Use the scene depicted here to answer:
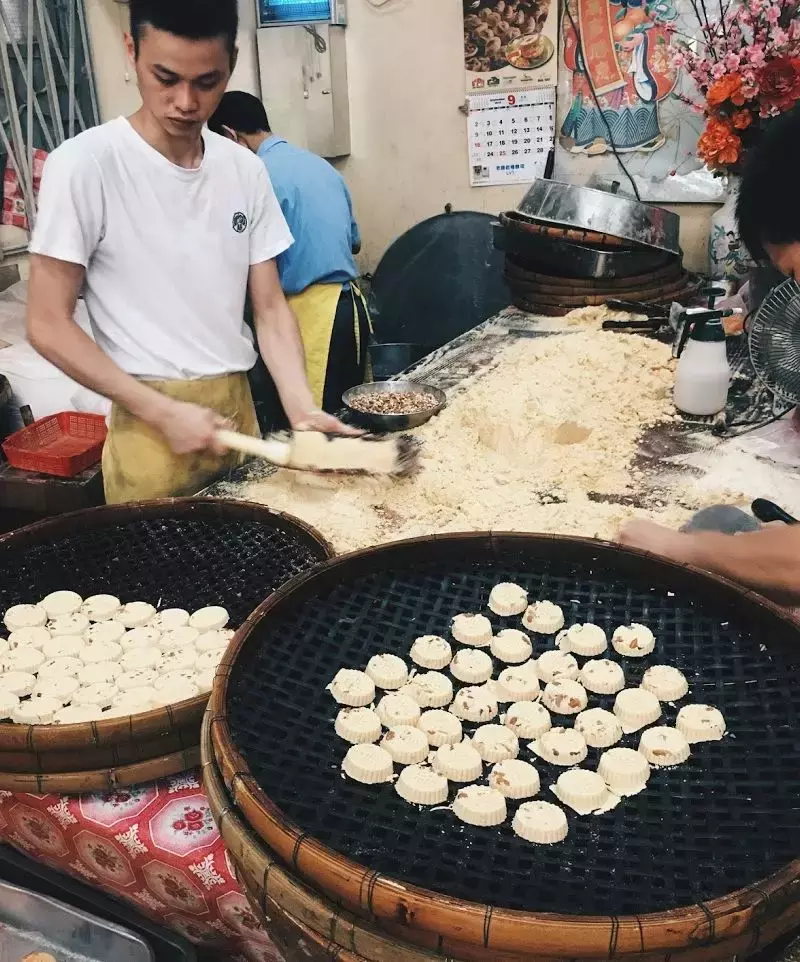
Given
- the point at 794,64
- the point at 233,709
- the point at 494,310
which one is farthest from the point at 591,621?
the point at 494,310

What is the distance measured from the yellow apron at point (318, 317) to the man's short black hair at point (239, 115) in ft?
2.67

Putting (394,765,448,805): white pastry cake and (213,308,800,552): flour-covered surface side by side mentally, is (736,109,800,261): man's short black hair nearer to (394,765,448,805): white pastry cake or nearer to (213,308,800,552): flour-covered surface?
(213,308,800,552): flour-covered surface

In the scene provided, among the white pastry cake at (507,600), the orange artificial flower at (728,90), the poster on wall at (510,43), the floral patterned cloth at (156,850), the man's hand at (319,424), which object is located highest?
the poster on wall at (510,43)

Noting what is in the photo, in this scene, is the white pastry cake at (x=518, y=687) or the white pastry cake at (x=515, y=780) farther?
the white pastry cake at (x=518, y=687)

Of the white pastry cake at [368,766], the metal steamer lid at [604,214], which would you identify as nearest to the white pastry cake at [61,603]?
the white pastry cake at [368,766]

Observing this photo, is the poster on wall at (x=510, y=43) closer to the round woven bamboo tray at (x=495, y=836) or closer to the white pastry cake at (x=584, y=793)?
the round woven bamboo tray at (x=495, y=836)

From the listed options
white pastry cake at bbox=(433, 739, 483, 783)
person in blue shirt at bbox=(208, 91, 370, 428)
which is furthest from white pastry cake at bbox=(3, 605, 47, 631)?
person in blue shirt at bbox=(208, 91, 370, 428)

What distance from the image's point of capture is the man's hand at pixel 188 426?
6.61 feet

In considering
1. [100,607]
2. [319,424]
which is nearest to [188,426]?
[319,424]

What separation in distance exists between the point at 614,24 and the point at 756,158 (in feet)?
11.2

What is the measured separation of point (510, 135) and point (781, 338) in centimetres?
307

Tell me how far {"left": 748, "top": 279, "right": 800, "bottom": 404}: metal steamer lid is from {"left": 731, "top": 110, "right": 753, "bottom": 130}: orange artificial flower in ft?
3.19

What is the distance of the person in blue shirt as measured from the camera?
371 centimetres

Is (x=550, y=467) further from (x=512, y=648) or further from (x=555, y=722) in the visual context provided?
(x=555, y=722)
